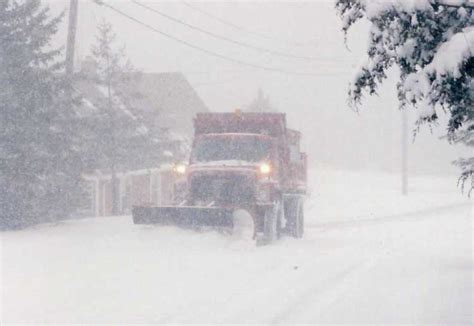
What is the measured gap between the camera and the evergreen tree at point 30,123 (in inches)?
643

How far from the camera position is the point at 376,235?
20.1 metres

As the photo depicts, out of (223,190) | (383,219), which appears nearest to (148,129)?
(383,219)

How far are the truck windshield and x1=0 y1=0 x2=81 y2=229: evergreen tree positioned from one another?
431 centimetres

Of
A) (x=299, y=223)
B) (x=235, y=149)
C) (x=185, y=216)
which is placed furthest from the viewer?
(x=299, y=223)

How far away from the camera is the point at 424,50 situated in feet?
19.3

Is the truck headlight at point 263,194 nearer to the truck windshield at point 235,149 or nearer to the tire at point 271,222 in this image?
the tire at point 271,222

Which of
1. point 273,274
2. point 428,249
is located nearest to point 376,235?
point 428,249

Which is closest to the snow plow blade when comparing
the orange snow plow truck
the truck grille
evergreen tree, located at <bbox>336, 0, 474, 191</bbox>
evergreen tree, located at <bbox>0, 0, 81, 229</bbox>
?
the orange snow plow truck

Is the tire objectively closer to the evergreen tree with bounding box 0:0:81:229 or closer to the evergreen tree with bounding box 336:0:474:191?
the evergreen tree with bounding box 0:0:81:229

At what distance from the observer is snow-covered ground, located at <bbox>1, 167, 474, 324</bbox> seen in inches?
318

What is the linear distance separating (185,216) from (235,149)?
259 centimetres

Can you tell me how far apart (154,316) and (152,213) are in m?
6.88

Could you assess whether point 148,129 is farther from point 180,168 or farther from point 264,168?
point 264,168

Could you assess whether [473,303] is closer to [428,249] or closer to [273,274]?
[273,274]
